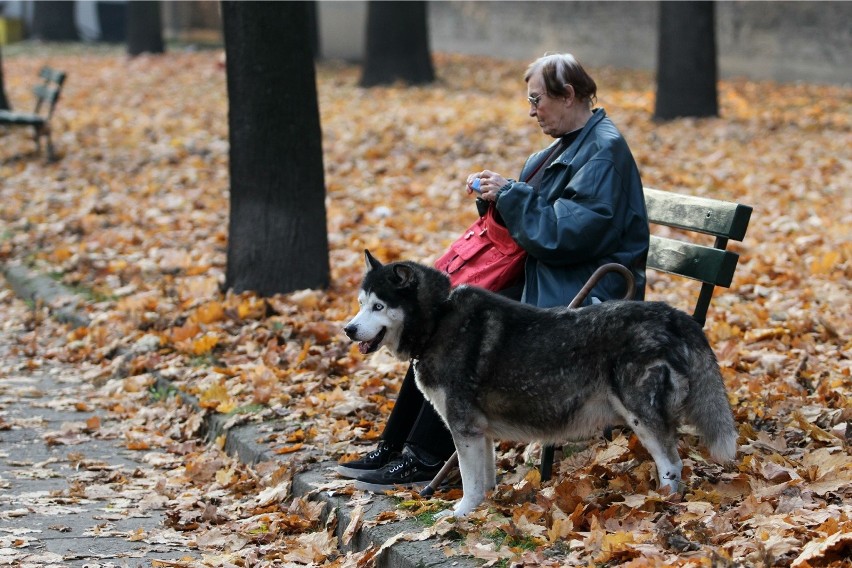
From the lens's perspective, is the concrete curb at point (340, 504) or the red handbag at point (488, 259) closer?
the concrete curb at point (340, 504)

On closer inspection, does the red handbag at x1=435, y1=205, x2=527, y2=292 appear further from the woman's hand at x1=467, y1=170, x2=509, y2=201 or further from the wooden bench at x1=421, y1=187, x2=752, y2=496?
the wooden bench at x1=421, y1=187, x2=752, y2=496

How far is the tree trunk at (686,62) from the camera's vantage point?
13.9 m

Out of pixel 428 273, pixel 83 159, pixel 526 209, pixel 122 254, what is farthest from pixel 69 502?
pixel 83 159

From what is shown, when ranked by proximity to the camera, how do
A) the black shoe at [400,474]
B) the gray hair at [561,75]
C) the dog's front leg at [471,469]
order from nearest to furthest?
1. the dog's front leg at [471,469]
2. the gray hair at [561,75]
3. the black shoe at [400,474]

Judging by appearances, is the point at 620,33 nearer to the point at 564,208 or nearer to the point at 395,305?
the point at 564,208

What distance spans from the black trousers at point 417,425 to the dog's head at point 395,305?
0.49 metres

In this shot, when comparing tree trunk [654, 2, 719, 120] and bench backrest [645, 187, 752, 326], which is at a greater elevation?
tree trunk [654, 2, 719, 120]

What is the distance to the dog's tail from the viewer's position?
4086 mm

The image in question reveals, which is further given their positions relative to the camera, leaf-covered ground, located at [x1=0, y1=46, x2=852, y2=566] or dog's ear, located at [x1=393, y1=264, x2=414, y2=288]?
dog's ear, located at [x1=393, y1=264, x2=414, y2=288]

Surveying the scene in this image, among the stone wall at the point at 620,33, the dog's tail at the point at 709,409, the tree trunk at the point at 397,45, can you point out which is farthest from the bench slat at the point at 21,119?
the dog's tail at the point at 709,409

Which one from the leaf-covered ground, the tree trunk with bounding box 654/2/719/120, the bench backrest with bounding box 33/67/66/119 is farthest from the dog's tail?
the bench backrest with bounding box 33/67/66/119

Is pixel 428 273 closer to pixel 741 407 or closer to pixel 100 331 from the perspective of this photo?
pixel 741 407

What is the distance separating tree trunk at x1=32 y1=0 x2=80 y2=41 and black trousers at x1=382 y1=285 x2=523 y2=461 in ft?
96.6

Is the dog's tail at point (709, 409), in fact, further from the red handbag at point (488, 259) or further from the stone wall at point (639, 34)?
the stone wall at point (639, 34)
